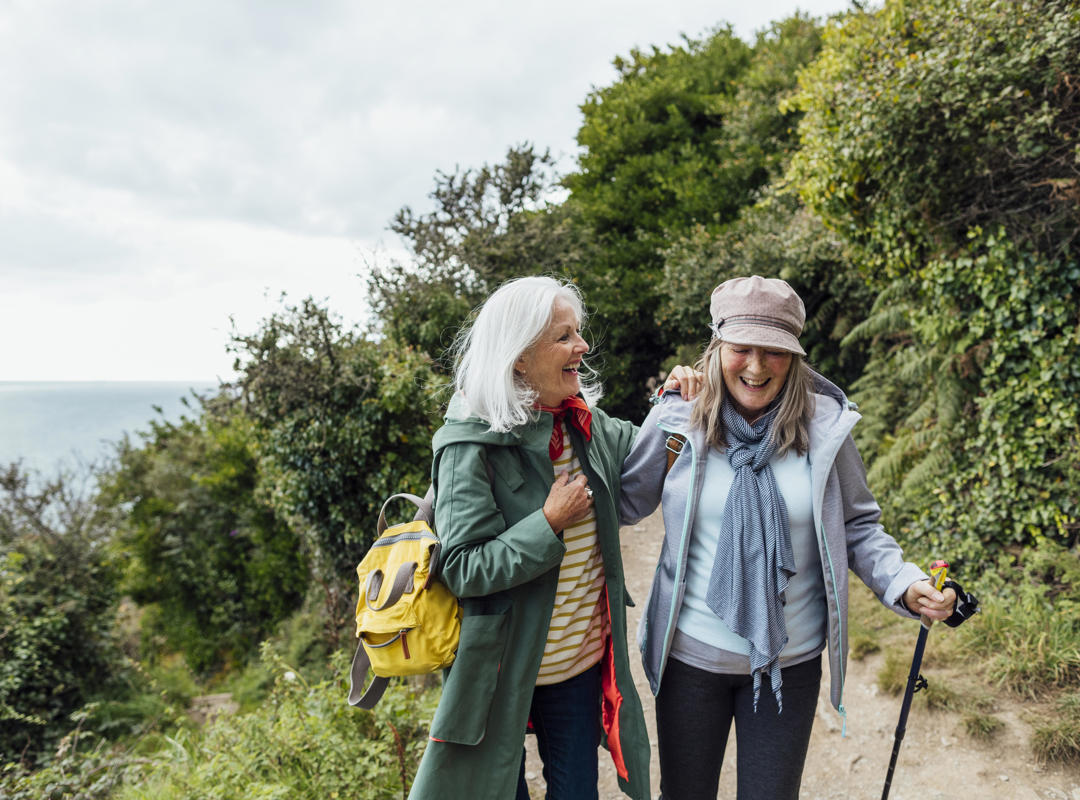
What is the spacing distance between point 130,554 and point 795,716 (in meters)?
10.8

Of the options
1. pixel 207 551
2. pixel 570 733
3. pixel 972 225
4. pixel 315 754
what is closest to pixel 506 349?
pixel 570 733

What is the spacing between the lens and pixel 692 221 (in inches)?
450

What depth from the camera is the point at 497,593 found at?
1765 millimetres

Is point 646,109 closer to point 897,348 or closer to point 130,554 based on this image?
point 897,348

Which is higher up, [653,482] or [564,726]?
[653,482]

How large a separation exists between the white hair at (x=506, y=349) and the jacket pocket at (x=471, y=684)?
542 millimetres

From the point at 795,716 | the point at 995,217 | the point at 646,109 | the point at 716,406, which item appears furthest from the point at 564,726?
the point at 646,109

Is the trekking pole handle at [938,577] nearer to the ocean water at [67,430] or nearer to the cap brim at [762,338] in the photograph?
→ the cap brim at [762,338]

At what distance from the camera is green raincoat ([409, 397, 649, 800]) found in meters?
1.68

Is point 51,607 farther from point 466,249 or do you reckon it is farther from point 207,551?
point 466,249

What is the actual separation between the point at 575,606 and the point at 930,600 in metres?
0.97

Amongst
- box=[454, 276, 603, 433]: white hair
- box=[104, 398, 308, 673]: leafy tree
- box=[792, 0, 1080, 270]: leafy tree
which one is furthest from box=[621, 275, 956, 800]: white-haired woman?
box=[104, 398, 308, 673]: leafy tree

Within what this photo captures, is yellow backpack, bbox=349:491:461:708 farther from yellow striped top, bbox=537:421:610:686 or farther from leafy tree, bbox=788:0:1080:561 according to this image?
leafy tree, bbox=788:0:1080:561

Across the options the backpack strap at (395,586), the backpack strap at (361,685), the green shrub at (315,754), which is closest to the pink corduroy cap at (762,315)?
the backpack strap at (395,586)
